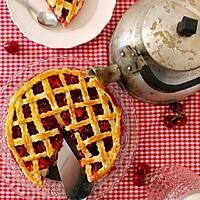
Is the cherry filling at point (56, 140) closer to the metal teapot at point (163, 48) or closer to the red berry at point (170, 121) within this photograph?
the metal teapot at point (163, 48)

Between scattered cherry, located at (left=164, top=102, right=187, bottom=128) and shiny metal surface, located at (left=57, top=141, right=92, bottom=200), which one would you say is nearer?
shiny metal surface, located at (left=57, top=141, right=92, bottom=200)

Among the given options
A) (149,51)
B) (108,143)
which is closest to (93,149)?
(108,143)

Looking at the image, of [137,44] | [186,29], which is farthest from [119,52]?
[186,29]

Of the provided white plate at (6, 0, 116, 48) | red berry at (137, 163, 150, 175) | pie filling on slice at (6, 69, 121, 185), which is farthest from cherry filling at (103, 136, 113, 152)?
white plate at (6, 0, 116, 48)

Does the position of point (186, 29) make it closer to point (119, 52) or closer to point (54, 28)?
point (119, 52)

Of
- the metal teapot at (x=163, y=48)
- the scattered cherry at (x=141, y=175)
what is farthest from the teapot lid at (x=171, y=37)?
the scattered cherry at (x=141, y=175)

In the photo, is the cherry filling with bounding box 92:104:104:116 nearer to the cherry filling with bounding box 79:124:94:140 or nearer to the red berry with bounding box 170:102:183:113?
the cherry filling with bounding box 79:124:94:140
